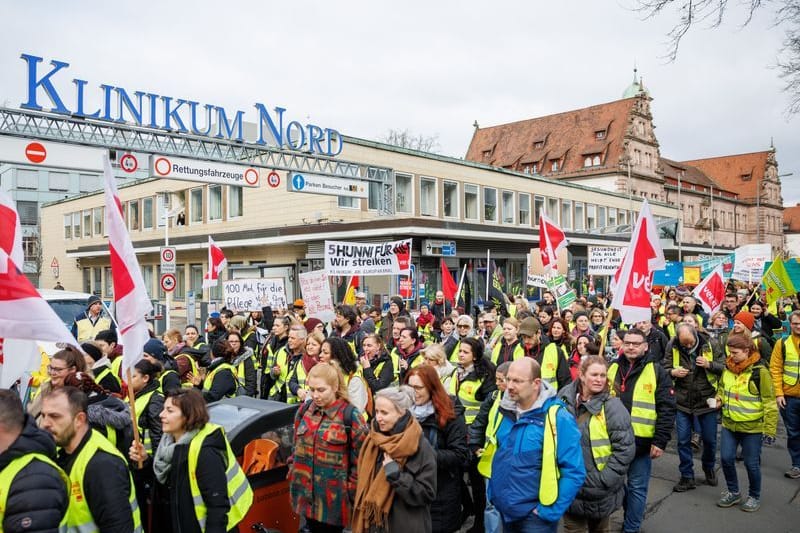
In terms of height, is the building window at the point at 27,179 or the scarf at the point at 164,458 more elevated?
the building window at the point at 27,179

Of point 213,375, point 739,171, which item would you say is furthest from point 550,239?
point 739,171

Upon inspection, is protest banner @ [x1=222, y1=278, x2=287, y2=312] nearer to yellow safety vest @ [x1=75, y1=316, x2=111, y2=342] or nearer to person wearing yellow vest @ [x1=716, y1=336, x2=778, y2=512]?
yellow safety vest @ [x1=75, y1=316, x2=111, y2=342]

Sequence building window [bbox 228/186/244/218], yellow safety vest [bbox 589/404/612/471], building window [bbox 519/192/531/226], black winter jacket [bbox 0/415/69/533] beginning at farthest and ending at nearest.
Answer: building window [bbox 519/192/531/226]
building window [bbox 228/186/244/218]
yellow safety vest [bbox 589/404/612/471]
black winter jacket [bbox 0/415/69/533]

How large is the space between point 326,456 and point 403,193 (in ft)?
79.4

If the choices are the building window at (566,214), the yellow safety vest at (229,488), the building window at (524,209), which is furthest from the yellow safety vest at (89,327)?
the building window at (566,214)

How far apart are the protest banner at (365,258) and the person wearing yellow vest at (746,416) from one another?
7.63 meters

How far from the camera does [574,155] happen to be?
230 feet

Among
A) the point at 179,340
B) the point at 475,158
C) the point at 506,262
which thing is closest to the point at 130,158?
the point at 179,340

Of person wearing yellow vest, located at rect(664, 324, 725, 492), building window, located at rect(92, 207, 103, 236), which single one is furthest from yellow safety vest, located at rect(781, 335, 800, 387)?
building window, located at rect(92, 207, 103, 236)

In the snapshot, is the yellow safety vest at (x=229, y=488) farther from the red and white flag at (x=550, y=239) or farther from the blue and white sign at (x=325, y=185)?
the blue and white sign at (x=325, y=185)

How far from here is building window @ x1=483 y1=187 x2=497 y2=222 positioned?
32250 millimetres

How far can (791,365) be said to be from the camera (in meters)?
7.15

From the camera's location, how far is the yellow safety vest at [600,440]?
4.45 meters

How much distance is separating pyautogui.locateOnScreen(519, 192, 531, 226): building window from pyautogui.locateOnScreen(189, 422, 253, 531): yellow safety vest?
32044mm
